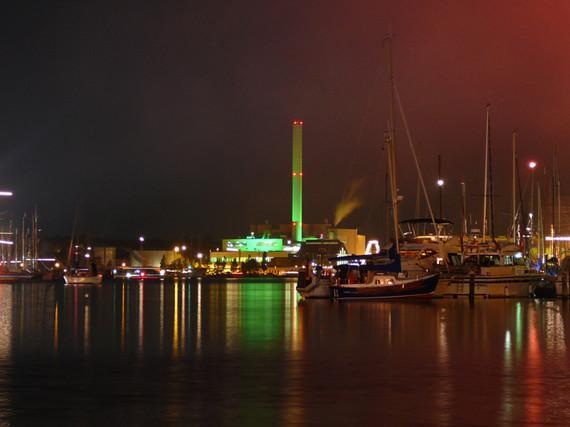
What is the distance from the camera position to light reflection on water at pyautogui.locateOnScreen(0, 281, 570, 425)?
15.9 meters

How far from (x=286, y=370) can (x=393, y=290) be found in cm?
3474

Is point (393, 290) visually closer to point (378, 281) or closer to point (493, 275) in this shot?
point (378, 281)

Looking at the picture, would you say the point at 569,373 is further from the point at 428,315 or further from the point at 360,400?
the point at 428,315

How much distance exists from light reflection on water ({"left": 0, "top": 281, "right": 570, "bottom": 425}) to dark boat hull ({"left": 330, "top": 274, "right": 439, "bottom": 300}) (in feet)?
51.3

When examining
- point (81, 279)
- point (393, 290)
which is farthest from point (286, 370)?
point (81, 279)

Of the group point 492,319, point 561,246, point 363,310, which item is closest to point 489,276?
point 363,310

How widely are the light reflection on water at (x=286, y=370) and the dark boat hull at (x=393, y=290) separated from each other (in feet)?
51.3

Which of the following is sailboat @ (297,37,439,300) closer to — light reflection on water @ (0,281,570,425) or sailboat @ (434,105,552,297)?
sailboat @ (434,105,552,297)

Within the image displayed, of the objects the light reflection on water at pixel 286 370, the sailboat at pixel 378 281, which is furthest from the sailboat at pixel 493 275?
the light reflection on water at pixel 286 370

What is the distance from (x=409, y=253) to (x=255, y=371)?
44353 millimetres

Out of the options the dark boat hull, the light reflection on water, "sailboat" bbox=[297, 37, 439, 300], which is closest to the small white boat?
"sailboat" bbox=[297, 37, 439, 300]

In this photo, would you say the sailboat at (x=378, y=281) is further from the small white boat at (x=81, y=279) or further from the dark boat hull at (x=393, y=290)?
the small white boat at (x=81, y=279)

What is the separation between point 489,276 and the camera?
2298 inches

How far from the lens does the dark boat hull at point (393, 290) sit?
55406mm
